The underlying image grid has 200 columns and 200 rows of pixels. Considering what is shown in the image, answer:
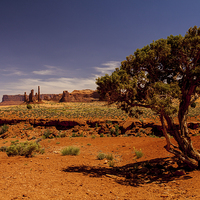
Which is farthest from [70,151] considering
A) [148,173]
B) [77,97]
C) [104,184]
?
[77,97]

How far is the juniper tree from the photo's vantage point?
7.07 m

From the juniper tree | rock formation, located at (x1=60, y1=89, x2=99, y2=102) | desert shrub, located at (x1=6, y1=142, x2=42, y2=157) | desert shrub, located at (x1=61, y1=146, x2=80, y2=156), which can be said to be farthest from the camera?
rock formation, located at (x1=60, y1=89, x2=99, y2=102)

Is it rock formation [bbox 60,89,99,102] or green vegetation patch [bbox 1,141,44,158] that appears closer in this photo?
green vegetation patch [bbox 1,141,44,158]

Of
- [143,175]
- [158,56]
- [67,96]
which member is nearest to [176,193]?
[143,175]

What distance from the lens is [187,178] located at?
6680 mm

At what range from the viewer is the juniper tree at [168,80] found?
7.07 metres

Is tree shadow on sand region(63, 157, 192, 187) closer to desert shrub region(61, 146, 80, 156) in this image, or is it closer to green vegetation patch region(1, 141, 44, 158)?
desert shrub region(61, 146, 80, 156)

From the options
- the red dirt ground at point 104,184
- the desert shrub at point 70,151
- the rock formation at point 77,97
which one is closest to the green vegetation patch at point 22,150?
the desert shrub at point 70,151

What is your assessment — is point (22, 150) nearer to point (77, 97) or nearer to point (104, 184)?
point (104, 184)

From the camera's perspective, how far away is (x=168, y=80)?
8.32m

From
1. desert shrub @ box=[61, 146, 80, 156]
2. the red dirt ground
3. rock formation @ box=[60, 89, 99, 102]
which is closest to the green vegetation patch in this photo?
desert shrub @ box=[61, 146, 80, 156]

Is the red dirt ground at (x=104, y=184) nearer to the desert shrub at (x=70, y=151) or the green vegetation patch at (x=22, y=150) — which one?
the green vegetation patch at (x=22, y=150)

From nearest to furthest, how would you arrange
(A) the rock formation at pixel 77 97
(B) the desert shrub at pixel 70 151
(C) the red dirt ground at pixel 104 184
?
(C) the red dirt ground at pixel 104 184 < (B) the desert shrub at pixel 70 151 < (A) the rock formation at pixel 77 97

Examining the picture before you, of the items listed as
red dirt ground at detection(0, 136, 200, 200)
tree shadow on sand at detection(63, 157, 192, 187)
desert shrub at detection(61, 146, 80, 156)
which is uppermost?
red dirt ground at detection(0, 136, 200, 200)
